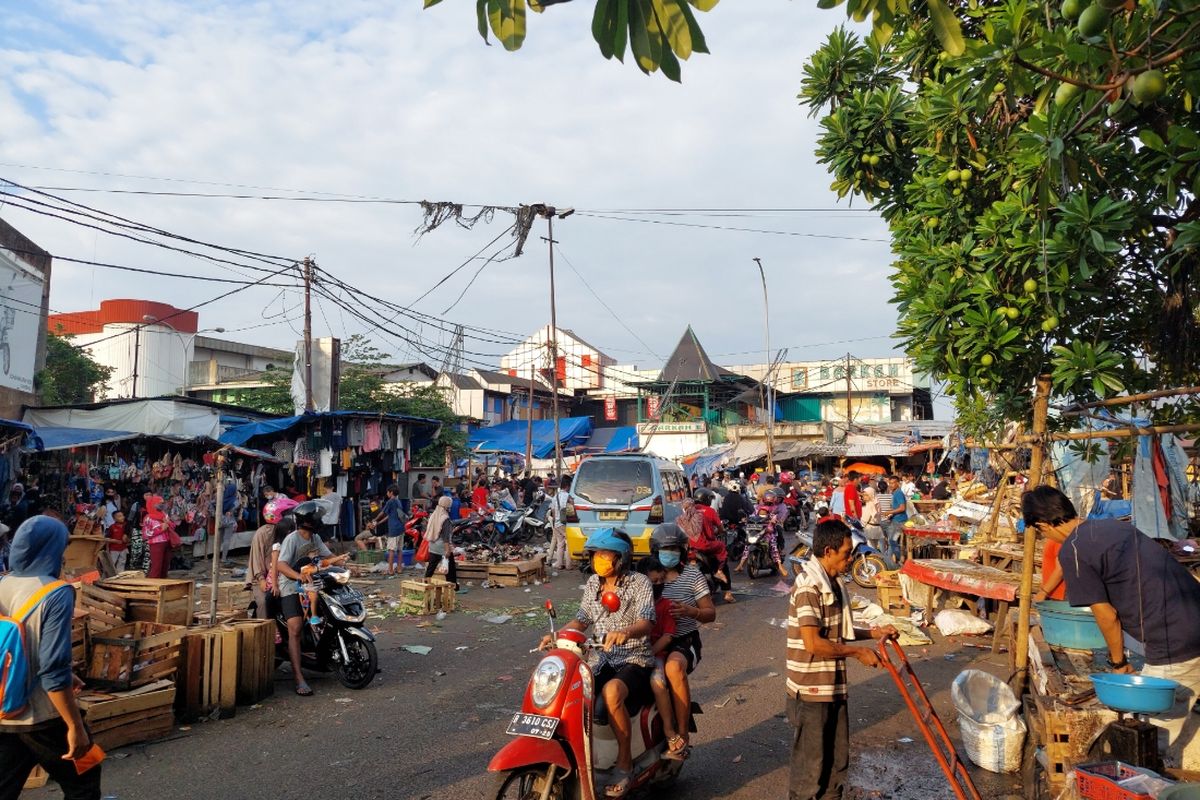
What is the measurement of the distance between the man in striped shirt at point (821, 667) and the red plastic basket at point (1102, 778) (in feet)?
3.25

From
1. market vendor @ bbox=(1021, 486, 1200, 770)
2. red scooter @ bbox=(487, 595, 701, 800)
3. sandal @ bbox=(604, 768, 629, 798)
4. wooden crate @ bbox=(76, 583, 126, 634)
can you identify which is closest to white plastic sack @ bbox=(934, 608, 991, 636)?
market vendor @ bbox=(1021, 486, 1200, 770)

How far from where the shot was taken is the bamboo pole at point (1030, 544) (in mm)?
5680

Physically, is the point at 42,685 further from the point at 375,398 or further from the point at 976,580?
the point at 375,398

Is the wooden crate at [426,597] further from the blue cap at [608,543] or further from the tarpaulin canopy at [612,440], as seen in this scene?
the tarpaulin canopy at [612,440]

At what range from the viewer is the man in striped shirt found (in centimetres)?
428

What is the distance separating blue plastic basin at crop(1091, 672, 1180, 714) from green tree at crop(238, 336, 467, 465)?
2358 centimetres

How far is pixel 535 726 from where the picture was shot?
4.09 meters

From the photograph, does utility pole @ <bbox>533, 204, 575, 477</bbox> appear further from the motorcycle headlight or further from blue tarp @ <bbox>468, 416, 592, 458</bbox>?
the motorcycle headlight

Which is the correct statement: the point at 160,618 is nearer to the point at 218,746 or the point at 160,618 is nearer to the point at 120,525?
the point at 218,746

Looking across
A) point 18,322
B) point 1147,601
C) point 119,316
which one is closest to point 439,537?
point 1147,601

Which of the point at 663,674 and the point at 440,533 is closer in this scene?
the point at 663,674

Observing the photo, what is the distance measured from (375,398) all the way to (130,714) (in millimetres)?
22796

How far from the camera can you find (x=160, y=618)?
7.03 metres

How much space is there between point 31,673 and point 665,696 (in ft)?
10.4
